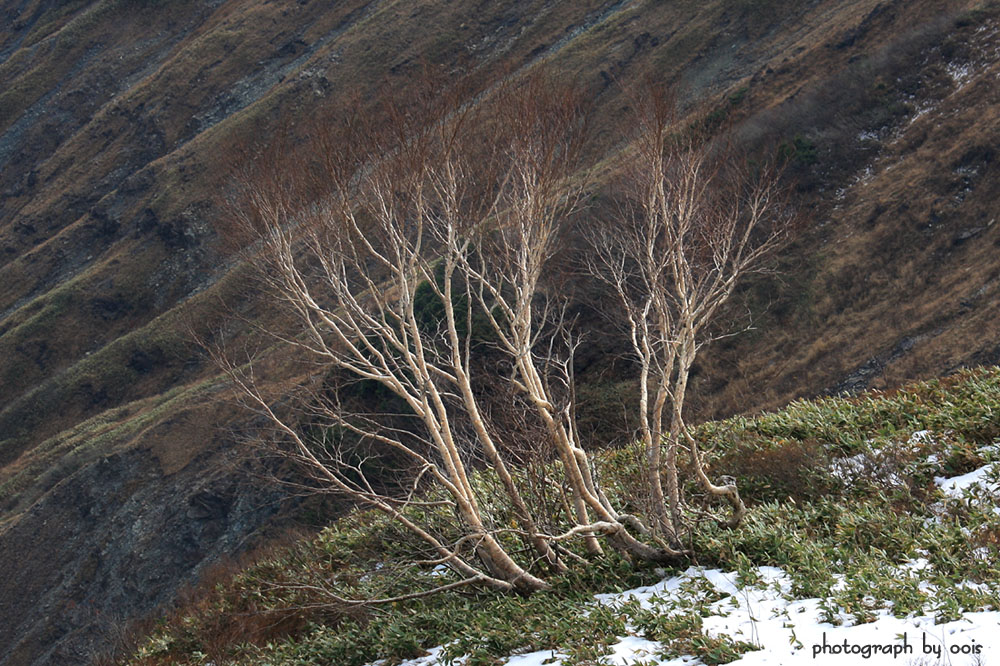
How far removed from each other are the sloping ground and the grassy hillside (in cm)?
227

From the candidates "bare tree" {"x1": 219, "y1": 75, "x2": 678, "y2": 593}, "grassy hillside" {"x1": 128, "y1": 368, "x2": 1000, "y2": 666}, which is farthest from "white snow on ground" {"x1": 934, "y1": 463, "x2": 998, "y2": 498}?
"bare tree" {"x1": 219, "y1": 75, "x2": 678, "y2": 593}

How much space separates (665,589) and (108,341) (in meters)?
48.7

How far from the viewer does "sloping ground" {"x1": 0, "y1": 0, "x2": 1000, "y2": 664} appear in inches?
829

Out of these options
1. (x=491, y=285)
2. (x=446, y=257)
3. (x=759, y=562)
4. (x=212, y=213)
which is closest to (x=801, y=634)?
(x=759, y=562)

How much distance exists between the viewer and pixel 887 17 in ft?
105

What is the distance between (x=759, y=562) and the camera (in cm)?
726

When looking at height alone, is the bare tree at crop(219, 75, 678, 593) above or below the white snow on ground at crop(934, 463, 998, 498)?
above

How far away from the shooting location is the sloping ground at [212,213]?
21.1 m

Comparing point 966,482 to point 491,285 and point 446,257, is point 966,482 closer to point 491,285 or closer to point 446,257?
point 491,285

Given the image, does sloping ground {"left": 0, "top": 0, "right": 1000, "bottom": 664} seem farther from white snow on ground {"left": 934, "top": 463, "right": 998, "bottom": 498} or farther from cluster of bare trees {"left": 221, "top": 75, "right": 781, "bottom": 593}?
white snow on ground {"left": 934, "top": 463, "right": 998, "bottom": 498}

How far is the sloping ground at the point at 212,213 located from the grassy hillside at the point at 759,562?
2.27m

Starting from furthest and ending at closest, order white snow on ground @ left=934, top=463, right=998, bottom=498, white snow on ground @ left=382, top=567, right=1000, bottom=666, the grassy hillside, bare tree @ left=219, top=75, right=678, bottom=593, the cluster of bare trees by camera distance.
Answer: bare tree @ left=219, top=75, right=678, bottom=593 → the cluster of bare trees → white snow on ground @ left=934, top=463, right=998, bottom=498 → the grassy hillside → white snow on ground @ left=382, top=567, right=1000, bottom=666

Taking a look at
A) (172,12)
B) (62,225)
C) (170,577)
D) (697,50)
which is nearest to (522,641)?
(170,577)

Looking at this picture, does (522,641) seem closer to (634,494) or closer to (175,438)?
(634,494)
